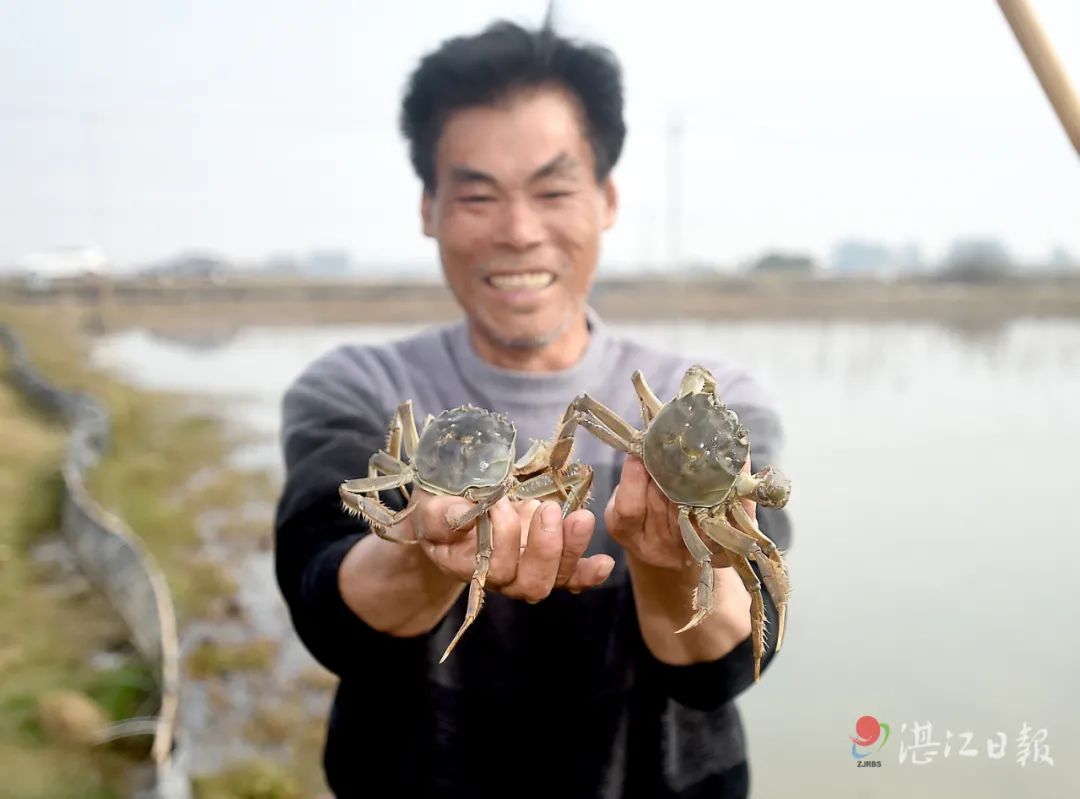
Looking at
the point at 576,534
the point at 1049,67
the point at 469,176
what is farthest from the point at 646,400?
the point at 1049,67

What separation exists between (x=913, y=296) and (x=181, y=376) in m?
9.28

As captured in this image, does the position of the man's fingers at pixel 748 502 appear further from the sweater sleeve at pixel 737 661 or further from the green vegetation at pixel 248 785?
the green vegetation at pixel 248 785

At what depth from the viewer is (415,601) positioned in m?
1.81

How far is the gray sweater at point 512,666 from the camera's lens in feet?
6.72

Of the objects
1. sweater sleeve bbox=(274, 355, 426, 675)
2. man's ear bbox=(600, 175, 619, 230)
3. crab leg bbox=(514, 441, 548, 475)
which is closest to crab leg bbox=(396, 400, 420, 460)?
sweater sleeve bbox=(274, 355, 426, 675)

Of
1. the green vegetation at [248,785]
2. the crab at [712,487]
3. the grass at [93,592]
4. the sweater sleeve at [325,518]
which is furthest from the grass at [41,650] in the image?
the crab at [712,487]

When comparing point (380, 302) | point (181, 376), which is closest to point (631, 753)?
point (380, 302)

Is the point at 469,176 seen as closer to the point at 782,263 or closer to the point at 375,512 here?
the point at 375,512

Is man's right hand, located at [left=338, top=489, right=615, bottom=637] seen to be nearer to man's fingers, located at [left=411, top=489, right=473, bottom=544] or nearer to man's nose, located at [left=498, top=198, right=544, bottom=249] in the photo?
man's fingers, located at [left=411, top=489, right=473, bottom=544]

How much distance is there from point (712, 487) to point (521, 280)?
34.1 inches

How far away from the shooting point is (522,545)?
1.33 meters

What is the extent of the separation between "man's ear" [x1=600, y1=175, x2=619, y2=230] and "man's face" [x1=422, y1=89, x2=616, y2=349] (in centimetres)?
7

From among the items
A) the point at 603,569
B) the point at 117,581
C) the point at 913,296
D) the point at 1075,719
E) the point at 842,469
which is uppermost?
the point at 913,296

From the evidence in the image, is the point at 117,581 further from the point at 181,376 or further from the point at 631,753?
the point at 181,376
